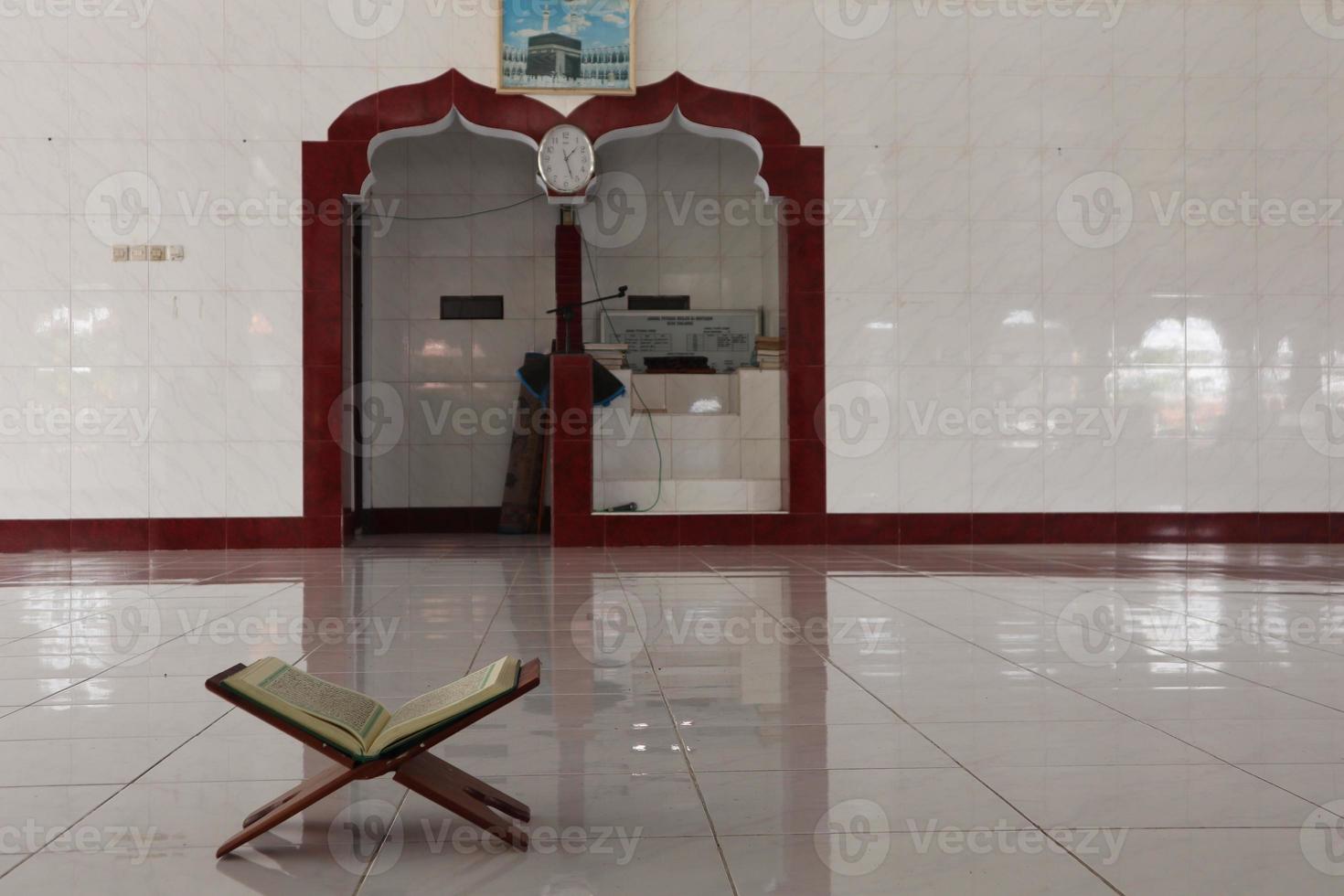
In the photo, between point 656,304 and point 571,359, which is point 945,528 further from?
point 656,304

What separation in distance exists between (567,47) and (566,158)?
889 mm

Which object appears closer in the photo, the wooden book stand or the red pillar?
the wooden book stand

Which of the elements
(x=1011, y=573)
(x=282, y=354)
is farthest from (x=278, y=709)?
(x=282, y=354)

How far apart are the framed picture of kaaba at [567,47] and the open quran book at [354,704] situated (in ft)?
25.6

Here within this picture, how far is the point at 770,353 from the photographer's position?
1011 centimetres

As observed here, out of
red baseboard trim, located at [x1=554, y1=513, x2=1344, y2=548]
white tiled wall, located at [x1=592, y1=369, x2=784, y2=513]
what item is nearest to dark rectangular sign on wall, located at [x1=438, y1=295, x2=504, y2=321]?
white tiled wall, located at [x1=592, y1=369, x2=784, y2=513]

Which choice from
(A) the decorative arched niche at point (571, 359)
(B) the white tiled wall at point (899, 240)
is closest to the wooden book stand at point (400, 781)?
(A) the decorative arched niche at point (571, 359)

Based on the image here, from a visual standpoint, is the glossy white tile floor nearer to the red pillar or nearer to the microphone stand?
the microphone stand

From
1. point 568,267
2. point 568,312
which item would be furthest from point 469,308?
point 568,312

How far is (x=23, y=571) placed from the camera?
7.44m

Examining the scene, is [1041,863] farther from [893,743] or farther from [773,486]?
[773,486]

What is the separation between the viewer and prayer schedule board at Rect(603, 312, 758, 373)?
12.0 metres

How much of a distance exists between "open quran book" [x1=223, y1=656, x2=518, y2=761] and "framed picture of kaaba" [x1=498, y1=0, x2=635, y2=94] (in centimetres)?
781

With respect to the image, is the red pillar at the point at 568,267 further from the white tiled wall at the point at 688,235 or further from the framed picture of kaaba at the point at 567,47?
the framed picture of kaaba at the point at 567,47
